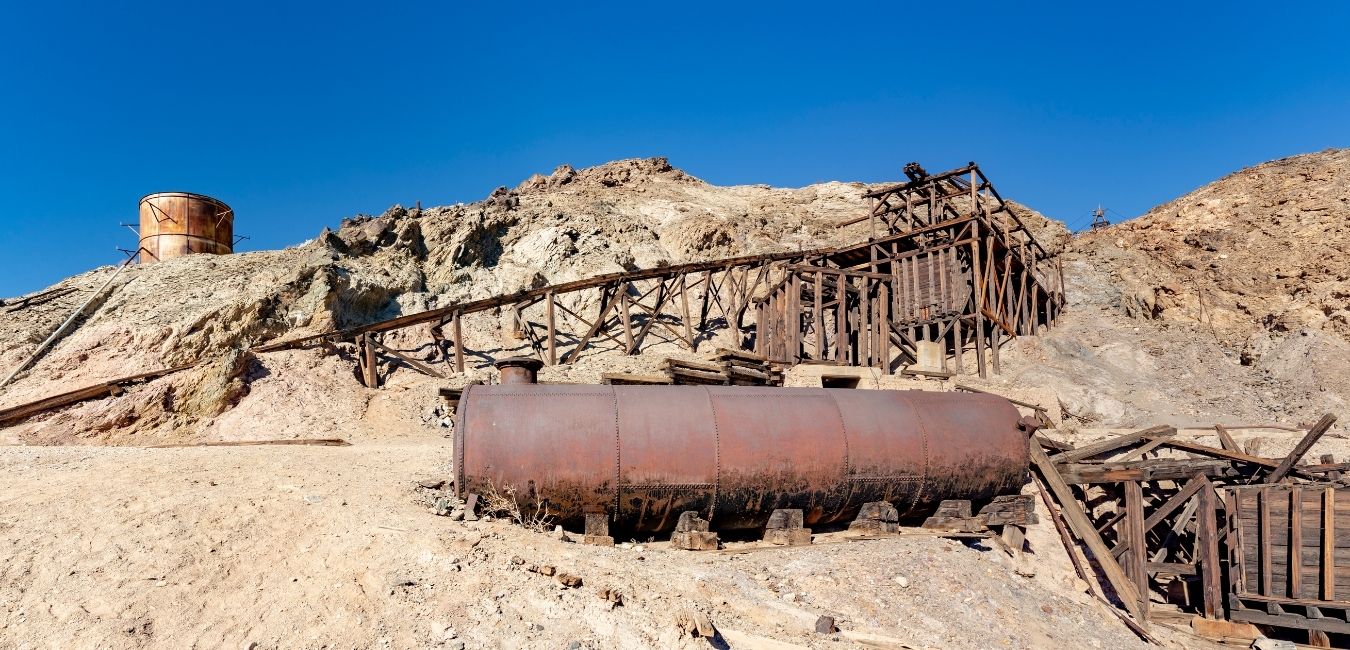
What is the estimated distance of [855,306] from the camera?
2100 centimetres

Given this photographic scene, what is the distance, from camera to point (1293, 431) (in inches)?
487

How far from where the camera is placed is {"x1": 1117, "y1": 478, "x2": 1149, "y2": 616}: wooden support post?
959 centimetres

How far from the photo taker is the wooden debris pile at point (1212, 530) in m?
8.75

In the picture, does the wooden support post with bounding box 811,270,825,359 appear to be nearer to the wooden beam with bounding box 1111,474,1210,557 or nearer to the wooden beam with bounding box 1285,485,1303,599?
the wooden beam with bounding box 1111,474,1210,557

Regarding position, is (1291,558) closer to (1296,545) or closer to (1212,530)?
(1296,545)

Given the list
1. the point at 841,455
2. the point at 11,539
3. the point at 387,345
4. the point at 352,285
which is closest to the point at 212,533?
the point at 11,539

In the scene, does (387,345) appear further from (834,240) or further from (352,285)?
(834,240)

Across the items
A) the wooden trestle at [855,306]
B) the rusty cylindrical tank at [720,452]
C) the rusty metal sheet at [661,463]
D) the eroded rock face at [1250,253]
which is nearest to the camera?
the rusty cylindrical tank at [720,452]

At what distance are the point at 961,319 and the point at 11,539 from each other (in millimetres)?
17641

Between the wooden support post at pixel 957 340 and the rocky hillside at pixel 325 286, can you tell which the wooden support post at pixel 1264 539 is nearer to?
the wooden support post at pixel 957 340

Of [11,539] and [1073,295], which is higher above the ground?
[1073,295]

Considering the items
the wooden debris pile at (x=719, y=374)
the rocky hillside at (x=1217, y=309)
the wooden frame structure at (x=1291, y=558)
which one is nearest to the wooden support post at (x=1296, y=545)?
the wooden frame structure at (x=1291, y=558)

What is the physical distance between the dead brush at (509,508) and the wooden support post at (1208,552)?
325 inches

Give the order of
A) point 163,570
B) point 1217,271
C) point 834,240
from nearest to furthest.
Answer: point 163,570, point 1217,271, point 834,240
